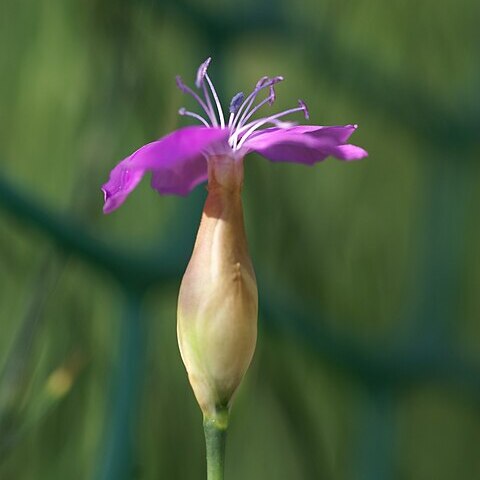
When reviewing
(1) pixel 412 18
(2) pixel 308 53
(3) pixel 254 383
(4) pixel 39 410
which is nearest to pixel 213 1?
(2) pixel 308 53

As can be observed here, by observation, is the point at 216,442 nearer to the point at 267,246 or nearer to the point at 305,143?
the point at 305,143

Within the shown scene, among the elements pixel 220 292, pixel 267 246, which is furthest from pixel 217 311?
pixel 267 246

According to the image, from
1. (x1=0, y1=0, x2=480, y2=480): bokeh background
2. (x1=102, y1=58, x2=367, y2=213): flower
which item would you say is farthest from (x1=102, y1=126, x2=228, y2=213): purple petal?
(x1=0, y1=0, x2=480, y2=480): bokeh background

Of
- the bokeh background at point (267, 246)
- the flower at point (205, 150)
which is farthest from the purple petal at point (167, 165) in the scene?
the bokeh background at point (267, 246)

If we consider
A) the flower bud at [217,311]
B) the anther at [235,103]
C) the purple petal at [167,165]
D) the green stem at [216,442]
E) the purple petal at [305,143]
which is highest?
the anther at [235,103]

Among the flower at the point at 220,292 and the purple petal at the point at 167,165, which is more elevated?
the purple petal at the point at 167,165

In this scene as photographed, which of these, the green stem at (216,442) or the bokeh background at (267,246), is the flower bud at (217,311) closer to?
the green stem at (216,442)
